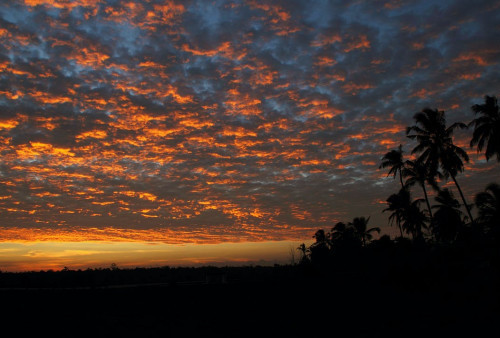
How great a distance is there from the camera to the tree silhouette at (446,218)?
43.7m

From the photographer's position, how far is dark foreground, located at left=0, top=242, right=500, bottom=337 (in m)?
18.7

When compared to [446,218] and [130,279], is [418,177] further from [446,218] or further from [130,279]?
[130,279]

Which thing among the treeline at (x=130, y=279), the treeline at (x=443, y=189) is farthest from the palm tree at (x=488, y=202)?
the treeline at (x=130, y=279)

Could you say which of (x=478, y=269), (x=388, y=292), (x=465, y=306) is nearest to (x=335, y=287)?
(x=388, y=292)

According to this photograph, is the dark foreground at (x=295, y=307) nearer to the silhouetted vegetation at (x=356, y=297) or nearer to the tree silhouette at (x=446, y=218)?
the silhouetted vegetation at (x=356, y=297)

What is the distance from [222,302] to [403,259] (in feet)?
69.3

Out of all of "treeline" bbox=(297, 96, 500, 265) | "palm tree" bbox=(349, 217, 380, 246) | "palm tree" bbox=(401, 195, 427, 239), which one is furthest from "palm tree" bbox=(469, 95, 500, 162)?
"palm tree" bbox=(349, 217, 380, 246)

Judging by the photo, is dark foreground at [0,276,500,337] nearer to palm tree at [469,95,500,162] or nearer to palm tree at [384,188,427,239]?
palm tree at [469,95,500,162]

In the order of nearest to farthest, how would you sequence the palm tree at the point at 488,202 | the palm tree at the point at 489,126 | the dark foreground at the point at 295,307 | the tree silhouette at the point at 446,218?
the dark foreground at the point at 295,307 → the palm tree at the point at 489,126 → the palm tree at the point at 488,202 → the tree silhouette at the point at 446,218

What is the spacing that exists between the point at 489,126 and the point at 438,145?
5.64m

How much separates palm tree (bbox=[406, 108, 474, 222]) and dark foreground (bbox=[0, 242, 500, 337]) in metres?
8.10

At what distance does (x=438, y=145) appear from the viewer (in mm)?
36000

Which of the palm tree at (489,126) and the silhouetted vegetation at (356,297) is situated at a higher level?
the palm tree at (489,126)

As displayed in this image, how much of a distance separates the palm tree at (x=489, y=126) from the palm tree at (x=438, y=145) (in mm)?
3090
